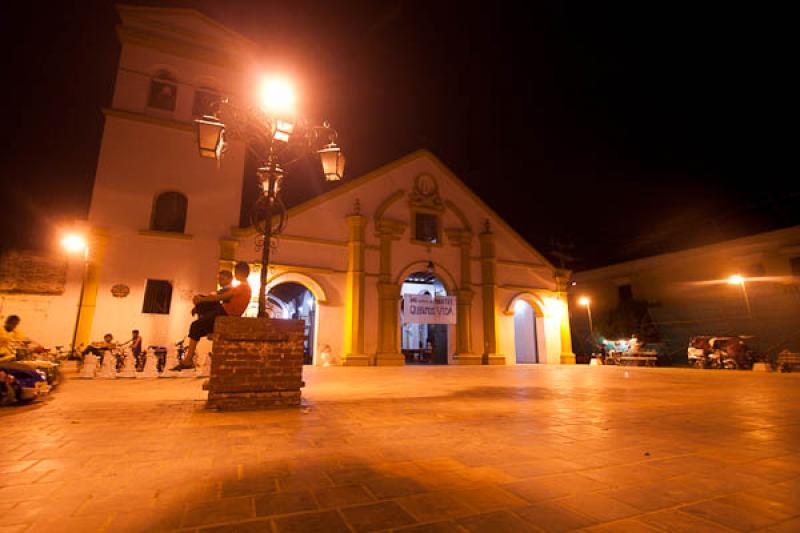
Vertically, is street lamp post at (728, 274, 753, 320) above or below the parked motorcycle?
above

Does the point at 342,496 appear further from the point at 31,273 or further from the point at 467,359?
the point at 467,359

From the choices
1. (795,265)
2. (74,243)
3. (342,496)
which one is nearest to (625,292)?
(795,265)

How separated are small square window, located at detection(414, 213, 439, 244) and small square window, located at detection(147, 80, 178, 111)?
1047 cm

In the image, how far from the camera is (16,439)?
3219mm

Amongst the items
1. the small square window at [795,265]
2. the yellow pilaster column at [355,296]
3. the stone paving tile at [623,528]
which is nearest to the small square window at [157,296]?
the yellow pilaster column at [355,296]

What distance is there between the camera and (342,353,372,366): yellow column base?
49.1 feet

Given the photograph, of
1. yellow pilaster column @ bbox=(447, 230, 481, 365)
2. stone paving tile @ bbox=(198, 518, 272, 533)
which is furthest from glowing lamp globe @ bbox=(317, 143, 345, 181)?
yellow pilaster column @ bbox=(447, 230, 481, 365)

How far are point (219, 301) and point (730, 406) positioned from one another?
22.3 ft

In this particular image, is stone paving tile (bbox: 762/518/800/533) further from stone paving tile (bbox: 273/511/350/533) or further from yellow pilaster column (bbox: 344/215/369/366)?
yellow pilaster column (bbox: 344/215/369/366)

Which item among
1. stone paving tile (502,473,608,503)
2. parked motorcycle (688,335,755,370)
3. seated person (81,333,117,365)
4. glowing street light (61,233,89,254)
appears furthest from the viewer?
parked motorcycle (688,335,755,370)

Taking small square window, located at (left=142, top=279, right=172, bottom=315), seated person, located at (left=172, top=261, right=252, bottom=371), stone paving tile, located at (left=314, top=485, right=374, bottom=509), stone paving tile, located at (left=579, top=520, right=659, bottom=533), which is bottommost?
stone paving tile, located at (left=314, top=485, right=374, bottom=509)

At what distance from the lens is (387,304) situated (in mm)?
16203

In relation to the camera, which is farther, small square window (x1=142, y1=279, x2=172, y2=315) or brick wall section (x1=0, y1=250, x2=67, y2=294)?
small square window (x1=142, y1=279, x2=172, y2=315)

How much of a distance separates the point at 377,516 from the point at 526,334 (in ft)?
66.9
